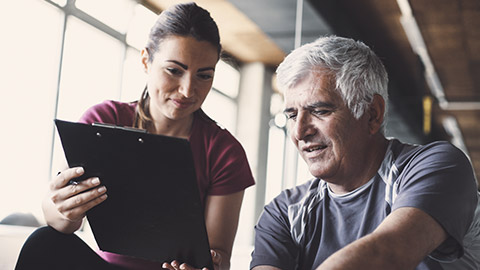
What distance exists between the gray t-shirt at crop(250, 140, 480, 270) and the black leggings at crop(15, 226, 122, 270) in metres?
0.44

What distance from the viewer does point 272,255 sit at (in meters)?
1.38

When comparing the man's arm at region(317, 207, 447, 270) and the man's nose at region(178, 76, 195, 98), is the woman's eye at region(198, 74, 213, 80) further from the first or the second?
the man's arm at region(317, 207, 447, 270)

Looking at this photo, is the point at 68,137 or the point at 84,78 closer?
the point at 68,137

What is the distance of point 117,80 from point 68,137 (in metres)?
3.89

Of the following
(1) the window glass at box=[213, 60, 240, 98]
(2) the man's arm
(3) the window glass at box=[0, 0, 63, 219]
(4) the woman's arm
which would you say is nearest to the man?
(2) the man's arm

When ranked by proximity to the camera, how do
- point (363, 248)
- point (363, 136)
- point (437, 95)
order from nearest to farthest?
1. point (363, 248)
2. point (363, 136)
3. point (437, 95)

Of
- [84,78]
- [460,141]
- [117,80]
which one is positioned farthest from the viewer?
[460,141]

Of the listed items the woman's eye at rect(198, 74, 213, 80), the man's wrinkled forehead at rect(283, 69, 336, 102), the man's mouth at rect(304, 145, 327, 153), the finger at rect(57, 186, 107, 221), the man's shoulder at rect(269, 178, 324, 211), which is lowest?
the finger at rect(57, 186, 107, 221)

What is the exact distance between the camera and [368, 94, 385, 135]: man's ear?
139cm

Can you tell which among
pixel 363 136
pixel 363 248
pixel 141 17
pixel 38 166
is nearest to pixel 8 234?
pixel 38 166

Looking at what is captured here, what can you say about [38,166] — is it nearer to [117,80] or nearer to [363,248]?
[117,80]

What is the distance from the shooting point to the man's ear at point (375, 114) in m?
1.39

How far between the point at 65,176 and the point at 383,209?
29.6 inches

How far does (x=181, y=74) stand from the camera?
1.62m
